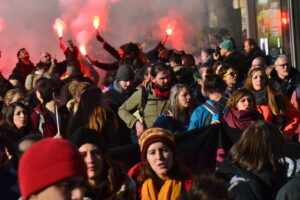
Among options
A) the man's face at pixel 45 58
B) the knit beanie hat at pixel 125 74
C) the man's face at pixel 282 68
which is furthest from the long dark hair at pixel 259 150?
the man's face at pixel 45 58

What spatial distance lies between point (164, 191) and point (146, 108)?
374 cm

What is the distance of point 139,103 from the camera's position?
351 inches

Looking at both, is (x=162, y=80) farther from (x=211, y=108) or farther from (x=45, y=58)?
(x=45, y=58)

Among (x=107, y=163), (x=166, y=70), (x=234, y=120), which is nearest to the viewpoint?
(x=107, y=163)

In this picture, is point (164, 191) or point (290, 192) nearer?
point (290, 192)

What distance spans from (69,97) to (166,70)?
1364 millimetres

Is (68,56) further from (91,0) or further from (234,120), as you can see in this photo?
(234,120)

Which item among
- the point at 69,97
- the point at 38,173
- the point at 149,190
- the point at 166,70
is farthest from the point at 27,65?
the point at 38,173

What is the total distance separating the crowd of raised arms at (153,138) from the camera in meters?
3.26

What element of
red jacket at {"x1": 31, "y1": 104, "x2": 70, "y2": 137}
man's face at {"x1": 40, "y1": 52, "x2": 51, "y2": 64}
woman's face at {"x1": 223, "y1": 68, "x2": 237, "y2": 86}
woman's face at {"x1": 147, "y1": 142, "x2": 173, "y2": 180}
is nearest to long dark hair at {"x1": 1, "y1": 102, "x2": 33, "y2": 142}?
red jacket at {"x1": 31, "y1": 104, "x2": 70, "y2": 137}

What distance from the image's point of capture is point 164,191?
202 inches

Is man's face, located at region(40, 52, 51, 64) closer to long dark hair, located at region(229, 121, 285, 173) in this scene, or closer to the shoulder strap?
the shoulder strap

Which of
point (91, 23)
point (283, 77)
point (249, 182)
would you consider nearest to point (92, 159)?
point (249, 182)

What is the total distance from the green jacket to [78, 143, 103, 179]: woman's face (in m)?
3.66
